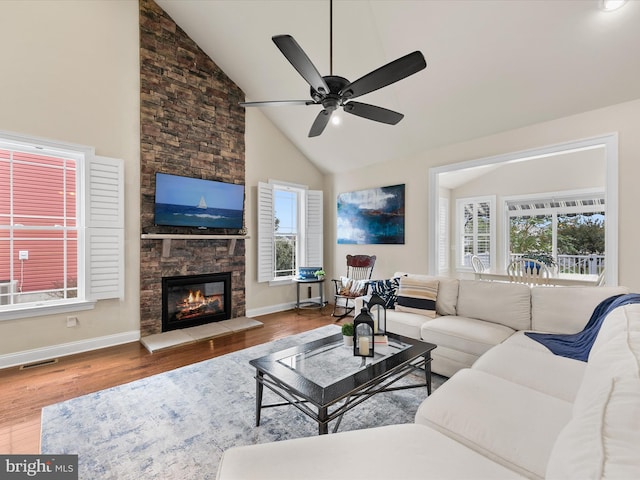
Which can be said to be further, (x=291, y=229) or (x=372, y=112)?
(x=291, y=229)

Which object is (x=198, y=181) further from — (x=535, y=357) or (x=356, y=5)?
(x=535, y=357)

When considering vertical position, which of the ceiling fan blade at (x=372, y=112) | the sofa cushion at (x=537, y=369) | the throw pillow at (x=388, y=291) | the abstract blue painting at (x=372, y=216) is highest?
the ceiling fan blade at (x=372, y=112)

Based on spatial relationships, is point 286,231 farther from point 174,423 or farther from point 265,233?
point 174,423

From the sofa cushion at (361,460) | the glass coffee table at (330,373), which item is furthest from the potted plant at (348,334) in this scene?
the sofa cushion at (361,460)

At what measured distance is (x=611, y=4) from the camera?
2400 mm

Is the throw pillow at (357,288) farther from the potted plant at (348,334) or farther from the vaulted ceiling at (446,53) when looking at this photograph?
the potted plant at (348,334)

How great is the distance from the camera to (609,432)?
725mm

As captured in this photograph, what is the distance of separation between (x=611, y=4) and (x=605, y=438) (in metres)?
3.34

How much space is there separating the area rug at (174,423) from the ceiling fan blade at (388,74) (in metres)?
2.37

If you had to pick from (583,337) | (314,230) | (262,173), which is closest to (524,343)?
(583,337)

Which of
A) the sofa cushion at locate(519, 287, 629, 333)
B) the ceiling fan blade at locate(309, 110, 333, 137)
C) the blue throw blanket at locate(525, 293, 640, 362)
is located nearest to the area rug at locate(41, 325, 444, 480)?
the blue throw blanket at locate(525, 293, 640, 362)

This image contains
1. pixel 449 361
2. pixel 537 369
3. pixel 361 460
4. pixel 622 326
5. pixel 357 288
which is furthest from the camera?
pixel 357 288

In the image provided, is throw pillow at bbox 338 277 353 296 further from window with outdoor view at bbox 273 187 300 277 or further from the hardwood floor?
window with outdoor view at bbox 273 187 300 277

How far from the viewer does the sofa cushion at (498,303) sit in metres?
2.81
